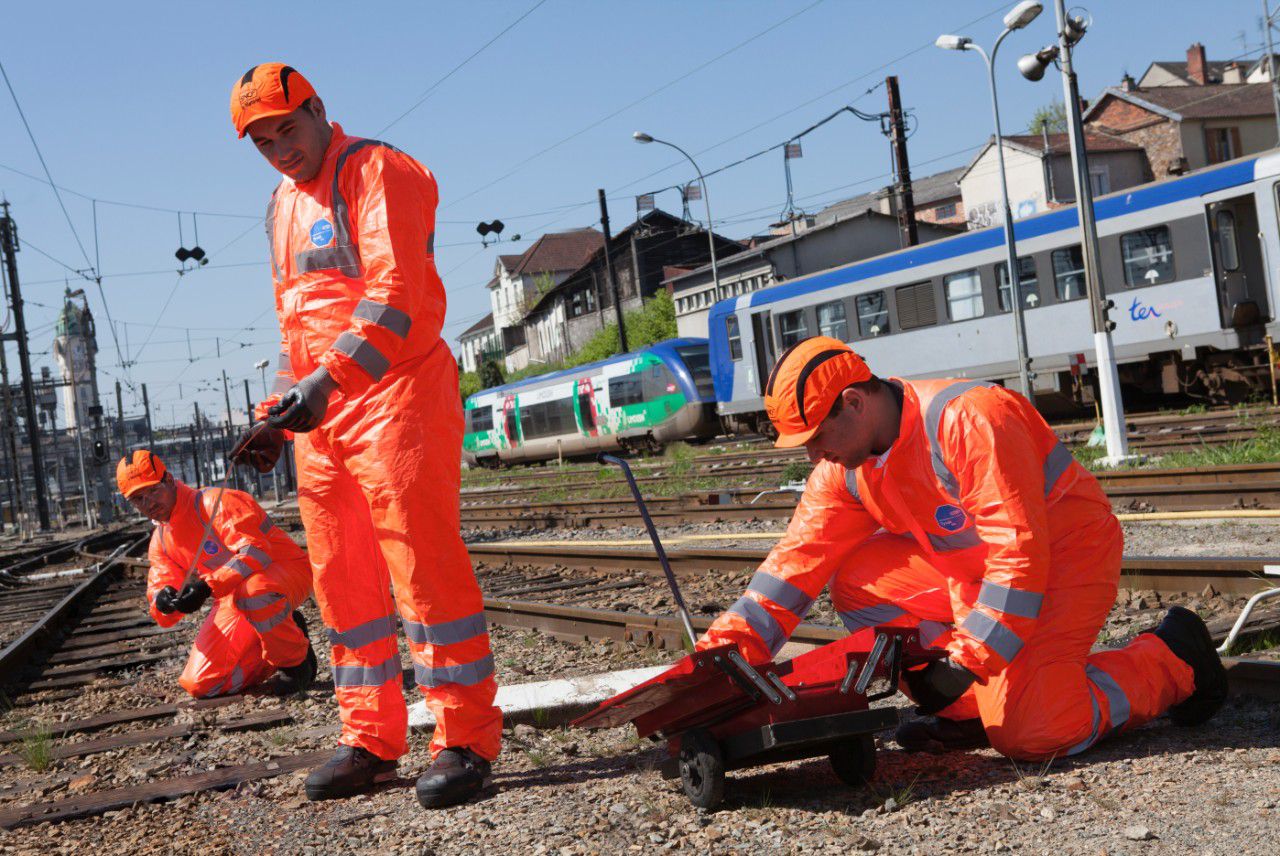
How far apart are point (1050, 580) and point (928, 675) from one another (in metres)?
0.46

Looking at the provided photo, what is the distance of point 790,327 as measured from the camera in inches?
1079

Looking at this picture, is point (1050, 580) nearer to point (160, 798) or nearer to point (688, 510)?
point (160, 798)

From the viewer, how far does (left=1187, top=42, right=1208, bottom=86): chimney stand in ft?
245

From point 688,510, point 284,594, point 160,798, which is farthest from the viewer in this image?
point 688,510

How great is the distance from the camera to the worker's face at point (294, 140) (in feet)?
13.4

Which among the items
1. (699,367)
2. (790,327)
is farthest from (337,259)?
(699,367)

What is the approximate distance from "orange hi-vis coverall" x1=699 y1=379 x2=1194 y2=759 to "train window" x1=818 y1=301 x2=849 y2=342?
21.9 m

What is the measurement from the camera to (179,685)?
7293mm

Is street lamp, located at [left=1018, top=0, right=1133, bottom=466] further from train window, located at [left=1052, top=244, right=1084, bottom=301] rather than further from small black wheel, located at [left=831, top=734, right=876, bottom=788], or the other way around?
small black wheel, located at [left=831, top=734, right=876, bottom=788]

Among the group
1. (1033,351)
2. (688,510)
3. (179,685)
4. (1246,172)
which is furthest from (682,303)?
(179,685)

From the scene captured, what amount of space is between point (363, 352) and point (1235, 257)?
17.3m

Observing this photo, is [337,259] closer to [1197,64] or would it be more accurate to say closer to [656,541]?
[656,541]

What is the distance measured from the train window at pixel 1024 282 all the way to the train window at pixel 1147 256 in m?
1.96

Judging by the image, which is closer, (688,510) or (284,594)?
(284,594)
